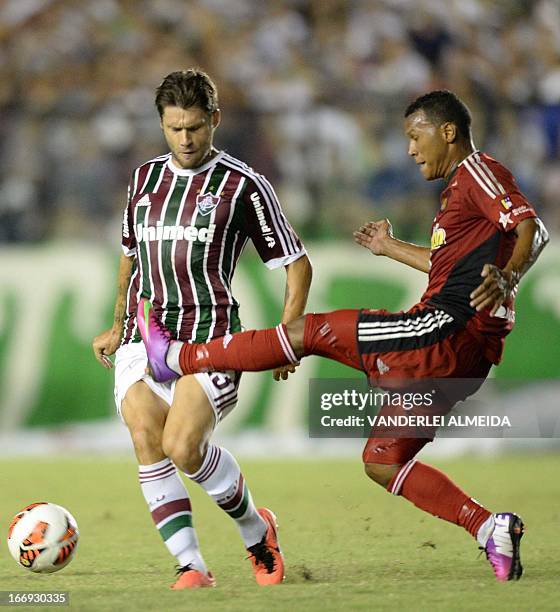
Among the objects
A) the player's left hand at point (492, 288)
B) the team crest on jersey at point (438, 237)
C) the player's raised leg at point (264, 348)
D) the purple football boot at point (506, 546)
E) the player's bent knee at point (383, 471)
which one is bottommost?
the purple football boot at point (506, 546)

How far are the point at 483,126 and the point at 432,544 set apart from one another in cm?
597

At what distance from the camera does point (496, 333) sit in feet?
15.2

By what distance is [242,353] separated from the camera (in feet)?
15.1

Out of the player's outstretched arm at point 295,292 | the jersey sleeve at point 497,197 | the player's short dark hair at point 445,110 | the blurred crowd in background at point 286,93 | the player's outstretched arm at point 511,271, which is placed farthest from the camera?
the blurred crowd in background at point 286,93

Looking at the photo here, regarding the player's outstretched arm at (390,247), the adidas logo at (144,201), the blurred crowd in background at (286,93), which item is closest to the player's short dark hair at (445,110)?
the player's outstretched arm at (390,247)

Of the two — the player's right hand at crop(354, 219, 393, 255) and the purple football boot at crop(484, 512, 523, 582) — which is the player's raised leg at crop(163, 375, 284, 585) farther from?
the player's right hand at crop(354, 219, 393, 255)

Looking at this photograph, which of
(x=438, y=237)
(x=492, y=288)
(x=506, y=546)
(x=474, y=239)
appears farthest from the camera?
(x=438, y=237)

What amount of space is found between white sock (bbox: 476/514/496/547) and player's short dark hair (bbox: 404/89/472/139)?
1.59m

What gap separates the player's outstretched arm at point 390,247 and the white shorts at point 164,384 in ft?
3.08

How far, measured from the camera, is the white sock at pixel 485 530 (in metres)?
4.47

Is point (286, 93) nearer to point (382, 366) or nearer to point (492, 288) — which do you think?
point (382, 366)

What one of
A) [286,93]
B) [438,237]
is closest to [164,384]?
[438,237]

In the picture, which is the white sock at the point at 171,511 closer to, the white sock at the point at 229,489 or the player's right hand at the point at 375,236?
the white sock at the point at 229,489

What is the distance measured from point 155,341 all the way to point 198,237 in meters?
0.49
